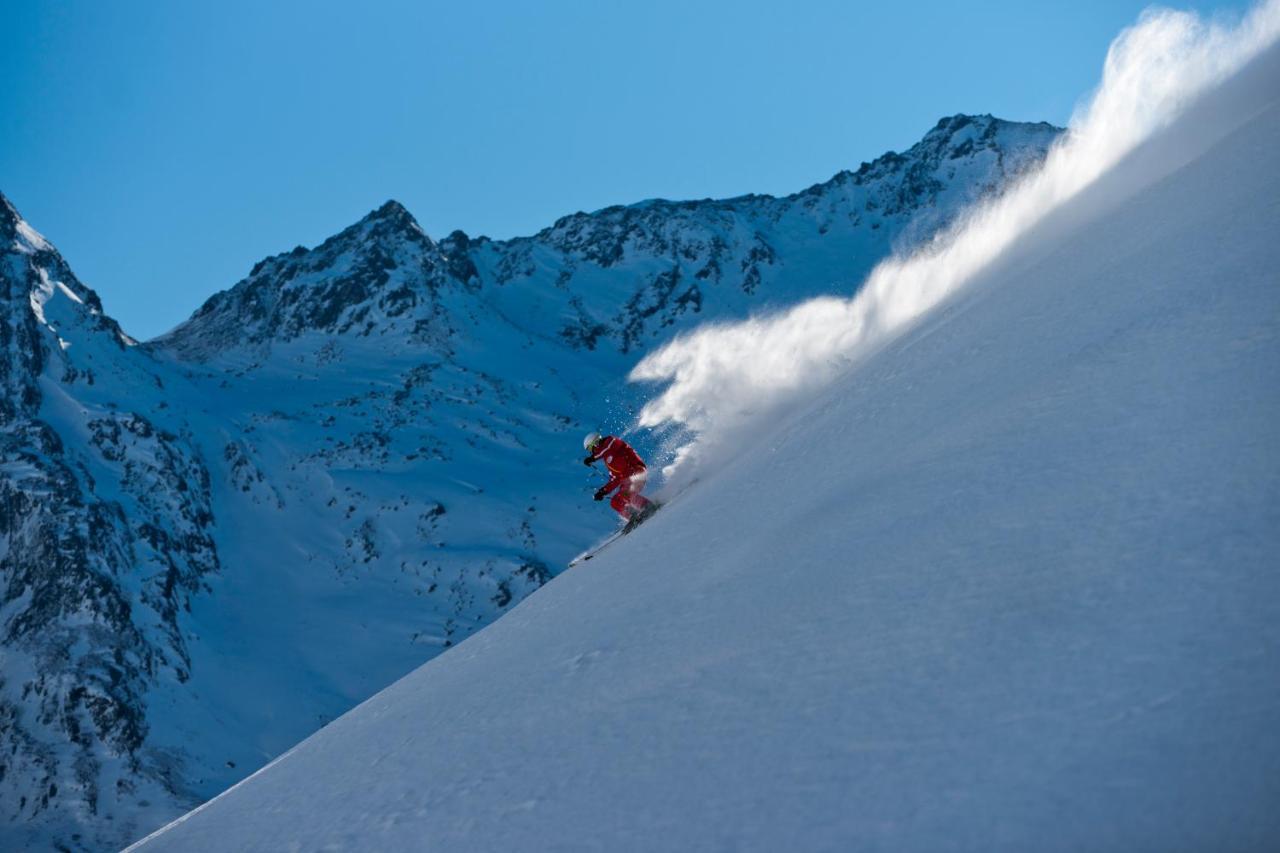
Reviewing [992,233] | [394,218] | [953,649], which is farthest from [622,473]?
[394,218]

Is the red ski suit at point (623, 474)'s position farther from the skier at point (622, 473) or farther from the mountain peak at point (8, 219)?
the mountain peak at point (8, 219)

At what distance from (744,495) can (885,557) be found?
146 inches

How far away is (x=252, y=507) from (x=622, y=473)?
10129cm

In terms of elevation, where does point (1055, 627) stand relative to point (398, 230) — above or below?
below

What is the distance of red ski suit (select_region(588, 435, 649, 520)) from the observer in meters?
16.4

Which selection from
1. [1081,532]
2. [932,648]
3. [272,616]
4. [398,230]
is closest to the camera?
[932,648]

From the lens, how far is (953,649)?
4.35m

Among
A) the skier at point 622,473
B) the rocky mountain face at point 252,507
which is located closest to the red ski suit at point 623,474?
the skier at point 622,473

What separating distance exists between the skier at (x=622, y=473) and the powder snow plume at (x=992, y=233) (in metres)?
0.63

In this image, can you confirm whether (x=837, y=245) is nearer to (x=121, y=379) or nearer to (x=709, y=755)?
(x=121, y=379)

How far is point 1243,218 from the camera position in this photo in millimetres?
7438

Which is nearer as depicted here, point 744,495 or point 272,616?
point 744,495

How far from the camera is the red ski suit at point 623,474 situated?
16.4 m

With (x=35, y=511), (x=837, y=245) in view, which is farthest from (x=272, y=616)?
(x=837, y=245)
